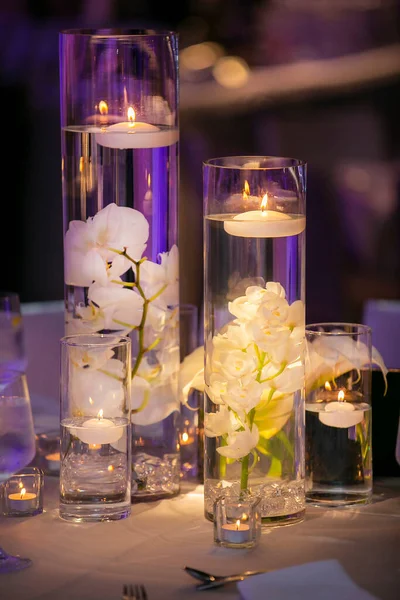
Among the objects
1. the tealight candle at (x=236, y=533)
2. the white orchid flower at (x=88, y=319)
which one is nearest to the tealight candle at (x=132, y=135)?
the white orchid flower at (x=88, y=319)

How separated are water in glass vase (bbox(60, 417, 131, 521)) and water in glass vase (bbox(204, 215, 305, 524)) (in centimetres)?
12

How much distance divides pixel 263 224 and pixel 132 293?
0.23 metres

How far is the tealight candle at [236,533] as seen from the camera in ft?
4.14

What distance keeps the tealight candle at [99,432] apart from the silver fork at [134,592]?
272mm

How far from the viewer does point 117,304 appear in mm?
1469

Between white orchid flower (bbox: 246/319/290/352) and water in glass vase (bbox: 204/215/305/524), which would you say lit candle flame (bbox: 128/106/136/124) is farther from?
white orchid flower (bbox: 246/319/290/352)

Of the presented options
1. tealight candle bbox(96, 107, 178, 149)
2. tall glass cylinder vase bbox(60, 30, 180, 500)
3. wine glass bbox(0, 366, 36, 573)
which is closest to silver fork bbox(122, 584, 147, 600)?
wine glass bbox(0, 366, 36, 573)

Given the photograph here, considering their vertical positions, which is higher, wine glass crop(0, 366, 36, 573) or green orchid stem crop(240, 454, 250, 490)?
wine glass crop(0, 366, 36, 573)

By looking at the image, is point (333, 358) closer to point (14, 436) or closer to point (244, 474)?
point (244, 474)

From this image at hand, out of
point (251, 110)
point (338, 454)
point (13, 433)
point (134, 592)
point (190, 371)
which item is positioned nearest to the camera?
point (134, 592)

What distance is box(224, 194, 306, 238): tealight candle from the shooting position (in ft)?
4.42

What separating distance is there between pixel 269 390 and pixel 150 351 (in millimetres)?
212

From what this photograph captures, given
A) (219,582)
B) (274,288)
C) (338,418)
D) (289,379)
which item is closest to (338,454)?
(338,418)

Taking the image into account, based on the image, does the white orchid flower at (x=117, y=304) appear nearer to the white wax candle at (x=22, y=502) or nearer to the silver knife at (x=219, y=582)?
the white wax candle at (x=22, y=502)
